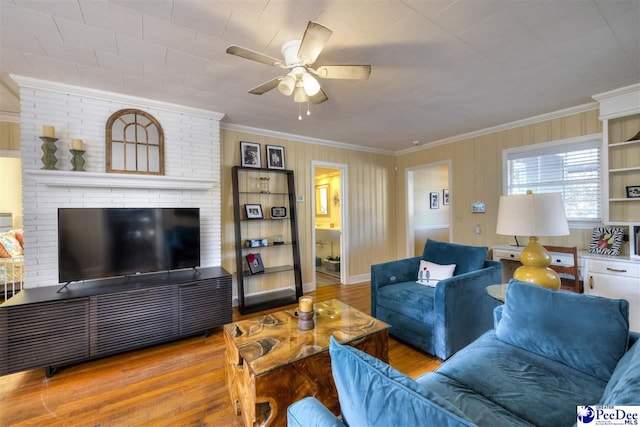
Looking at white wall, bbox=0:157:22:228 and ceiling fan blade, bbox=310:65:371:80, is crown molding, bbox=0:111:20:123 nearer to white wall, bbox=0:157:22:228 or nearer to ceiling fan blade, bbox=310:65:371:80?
white wall, bbox=0:157:22:228

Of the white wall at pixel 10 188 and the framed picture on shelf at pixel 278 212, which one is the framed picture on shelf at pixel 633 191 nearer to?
the framed picture on shelf at pixel 278 212

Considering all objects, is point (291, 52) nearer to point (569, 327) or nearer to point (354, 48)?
point (354, 48)

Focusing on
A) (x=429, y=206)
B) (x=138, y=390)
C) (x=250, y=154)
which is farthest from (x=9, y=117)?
(x=429, y=206)

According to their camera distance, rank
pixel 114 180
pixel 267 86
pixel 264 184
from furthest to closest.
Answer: pixel 264 184, pixel 114 180, pixel 267 86

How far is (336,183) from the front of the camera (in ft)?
19.9

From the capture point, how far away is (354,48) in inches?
79.8

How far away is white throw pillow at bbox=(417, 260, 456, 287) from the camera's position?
2.73 metres

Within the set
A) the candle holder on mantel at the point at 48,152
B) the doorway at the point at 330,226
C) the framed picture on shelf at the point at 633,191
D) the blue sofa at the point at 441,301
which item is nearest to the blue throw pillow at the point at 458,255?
the blue sofa at the point at 441,301

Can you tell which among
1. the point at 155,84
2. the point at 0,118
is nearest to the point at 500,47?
the point at 155,84

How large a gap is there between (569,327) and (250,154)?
3.65 meters

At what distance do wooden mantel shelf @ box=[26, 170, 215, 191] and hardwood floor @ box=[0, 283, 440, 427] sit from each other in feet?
5.44

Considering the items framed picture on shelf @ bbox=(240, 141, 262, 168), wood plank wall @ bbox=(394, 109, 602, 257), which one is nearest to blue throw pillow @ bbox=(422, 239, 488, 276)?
wood plank wall @ bbox=(394, 109, 602, 257)

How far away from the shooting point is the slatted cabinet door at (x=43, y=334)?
205 cm

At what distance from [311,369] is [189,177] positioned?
2.56 metres
